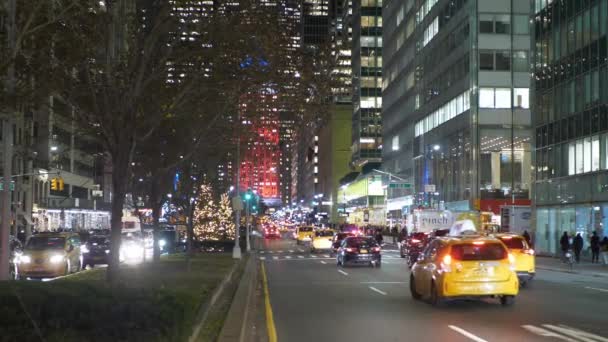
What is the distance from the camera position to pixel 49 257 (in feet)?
100

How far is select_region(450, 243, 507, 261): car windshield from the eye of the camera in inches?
741

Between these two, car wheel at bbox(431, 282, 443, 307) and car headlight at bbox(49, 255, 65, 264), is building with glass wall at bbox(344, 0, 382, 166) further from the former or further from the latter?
car wheel at bbox(431, 282, 443, 307)

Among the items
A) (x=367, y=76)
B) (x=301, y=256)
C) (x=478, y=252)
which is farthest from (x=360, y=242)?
(x=367, y=76)

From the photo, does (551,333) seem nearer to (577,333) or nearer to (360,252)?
(577,333)

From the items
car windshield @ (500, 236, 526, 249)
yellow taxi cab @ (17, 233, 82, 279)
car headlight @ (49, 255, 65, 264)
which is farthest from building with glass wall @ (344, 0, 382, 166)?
car windshield @ (500, 236, 526, 249)

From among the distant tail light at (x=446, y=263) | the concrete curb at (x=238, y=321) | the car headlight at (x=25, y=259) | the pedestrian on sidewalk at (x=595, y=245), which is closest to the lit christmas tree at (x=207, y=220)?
the car headlight at (x=25, y=259)

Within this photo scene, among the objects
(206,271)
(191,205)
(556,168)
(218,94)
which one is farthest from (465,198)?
(218,94)

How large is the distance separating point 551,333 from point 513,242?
12.1 meters

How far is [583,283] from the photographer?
28453 mm

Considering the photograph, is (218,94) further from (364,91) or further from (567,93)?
(364,91)

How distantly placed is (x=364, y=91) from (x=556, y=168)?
8377 centimetres

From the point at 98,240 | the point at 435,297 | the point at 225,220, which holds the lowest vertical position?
the point at 435,297

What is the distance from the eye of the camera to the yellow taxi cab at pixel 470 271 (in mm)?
18516

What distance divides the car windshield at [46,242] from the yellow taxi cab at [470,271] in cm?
1805
